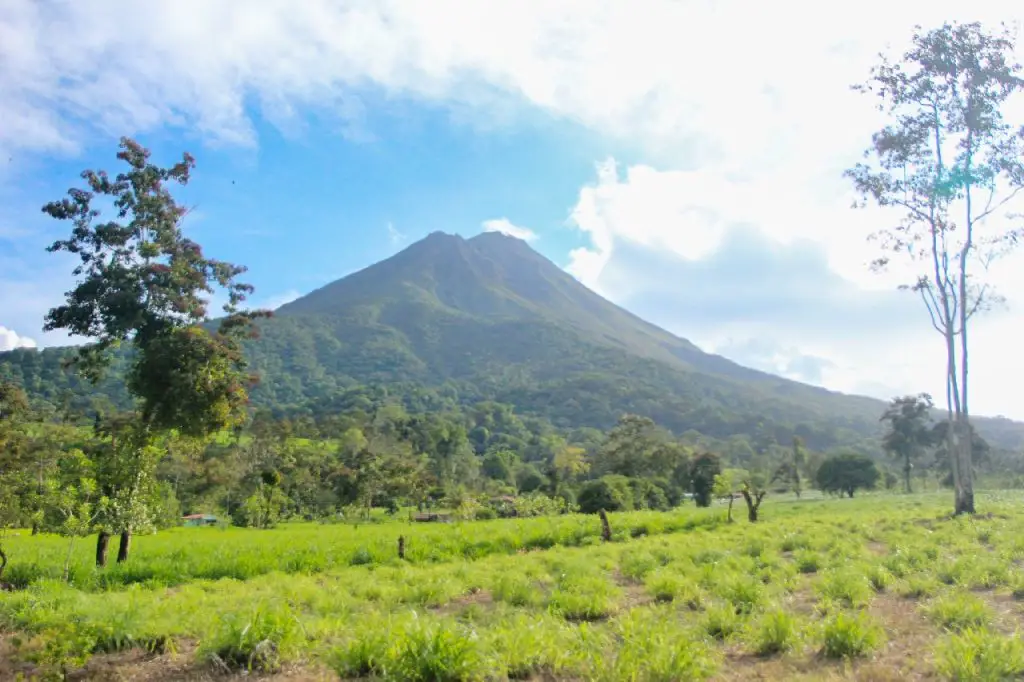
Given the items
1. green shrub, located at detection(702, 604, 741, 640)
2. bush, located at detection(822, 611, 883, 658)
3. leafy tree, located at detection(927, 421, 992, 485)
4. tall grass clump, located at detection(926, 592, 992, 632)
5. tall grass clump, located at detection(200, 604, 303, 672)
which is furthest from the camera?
leafy tree, located at detection(927, 421, 992, 485)

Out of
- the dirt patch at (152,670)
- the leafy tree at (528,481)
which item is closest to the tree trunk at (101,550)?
the dirt patch at (152,670)

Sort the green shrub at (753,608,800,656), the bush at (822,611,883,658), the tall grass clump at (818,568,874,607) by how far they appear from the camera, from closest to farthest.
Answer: the bush at (822,611,883,658) → the green shrub at (753,608,800,656) → the tall grass clump at (818,568,874,607)

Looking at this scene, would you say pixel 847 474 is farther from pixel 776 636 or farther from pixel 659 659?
pixel 659 659

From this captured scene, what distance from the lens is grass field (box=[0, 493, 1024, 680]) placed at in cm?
591

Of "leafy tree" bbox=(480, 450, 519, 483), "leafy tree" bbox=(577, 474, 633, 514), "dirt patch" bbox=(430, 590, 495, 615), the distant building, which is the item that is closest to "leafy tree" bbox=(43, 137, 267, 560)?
"dirt patch" bbox=(430, 590, 495, 615)

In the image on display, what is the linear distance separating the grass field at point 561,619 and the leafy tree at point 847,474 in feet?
187

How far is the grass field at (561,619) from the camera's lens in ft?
19.4

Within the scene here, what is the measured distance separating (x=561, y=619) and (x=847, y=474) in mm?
68248

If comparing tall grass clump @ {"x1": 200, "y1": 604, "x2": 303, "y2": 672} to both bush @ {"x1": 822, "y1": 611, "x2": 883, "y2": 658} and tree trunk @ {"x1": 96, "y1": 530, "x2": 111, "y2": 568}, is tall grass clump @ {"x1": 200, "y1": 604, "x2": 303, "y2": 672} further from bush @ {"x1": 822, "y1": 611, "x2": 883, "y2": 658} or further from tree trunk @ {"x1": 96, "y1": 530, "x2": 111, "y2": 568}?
tree trunk @ {"x1": 96, "y1": 530, "x2": 111, "y2": 568}

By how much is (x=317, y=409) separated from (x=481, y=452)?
136ft

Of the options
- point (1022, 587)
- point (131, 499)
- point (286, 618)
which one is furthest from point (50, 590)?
point (1022, 587)

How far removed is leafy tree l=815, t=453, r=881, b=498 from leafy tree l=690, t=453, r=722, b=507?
1413 centimetres

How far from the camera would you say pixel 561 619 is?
8.14 m

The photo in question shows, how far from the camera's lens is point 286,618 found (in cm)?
716
